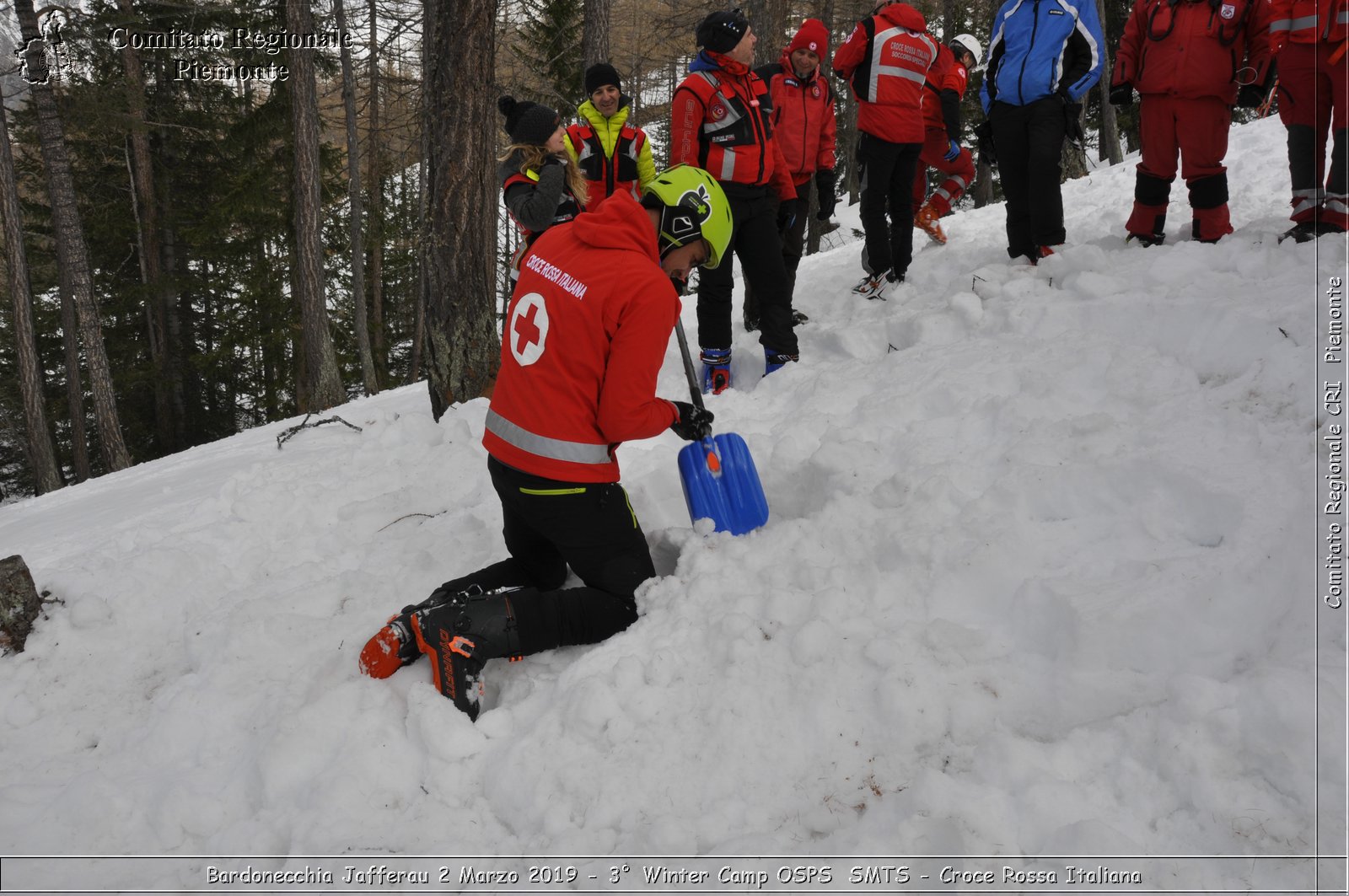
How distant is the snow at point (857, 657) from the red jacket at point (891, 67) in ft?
6.51

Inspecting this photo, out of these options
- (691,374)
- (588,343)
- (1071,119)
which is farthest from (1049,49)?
(588,343)

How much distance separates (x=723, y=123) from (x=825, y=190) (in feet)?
4.27

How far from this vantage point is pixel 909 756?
211 cm

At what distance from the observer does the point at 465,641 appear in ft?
8.22

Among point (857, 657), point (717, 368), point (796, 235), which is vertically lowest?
point (857, 657)

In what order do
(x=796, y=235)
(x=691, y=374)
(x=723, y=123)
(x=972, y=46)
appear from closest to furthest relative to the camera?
(x=691, y=374) → (x=723, y=123) → (x=796, y=235) → (x=972, y=46)

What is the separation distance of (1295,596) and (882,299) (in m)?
3.67

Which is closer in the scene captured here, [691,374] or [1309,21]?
[691,374]

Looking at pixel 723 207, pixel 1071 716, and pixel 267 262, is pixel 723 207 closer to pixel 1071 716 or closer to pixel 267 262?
pixel 1071 716

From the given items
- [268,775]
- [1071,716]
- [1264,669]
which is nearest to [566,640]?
[268,775]

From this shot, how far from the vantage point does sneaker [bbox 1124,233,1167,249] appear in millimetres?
4656

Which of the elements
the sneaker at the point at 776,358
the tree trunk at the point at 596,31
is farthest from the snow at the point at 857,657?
the tree trunk at the point at 596,31

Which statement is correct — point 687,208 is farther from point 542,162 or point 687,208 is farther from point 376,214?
point 376,214

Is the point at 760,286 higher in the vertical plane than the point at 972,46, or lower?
lower
